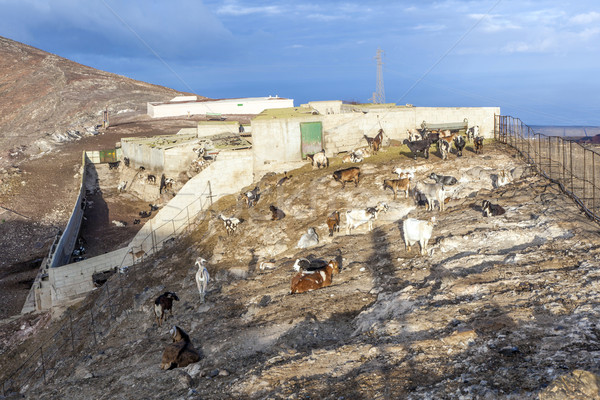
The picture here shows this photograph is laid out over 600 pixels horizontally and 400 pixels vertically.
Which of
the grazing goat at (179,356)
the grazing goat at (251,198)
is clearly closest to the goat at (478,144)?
the grazing goat at (251,198)

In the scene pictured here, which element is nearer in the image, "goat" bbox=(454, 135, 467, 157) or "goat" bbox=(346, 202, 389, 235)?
"goat" bbox=(346, 202, 389, 235)

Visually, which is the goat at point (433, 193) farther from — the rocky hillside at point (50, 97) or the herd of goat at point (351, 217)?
the rocky hillside at point (50, 97)

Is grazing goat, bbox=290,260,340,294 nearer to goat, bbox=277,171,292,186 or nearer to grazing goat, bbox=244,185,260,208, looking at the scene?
grazing goat, bbox=244,185,260,208

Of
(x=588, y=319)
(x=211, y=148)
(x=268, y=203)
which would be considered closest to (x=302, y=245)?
(x=268, y=203)

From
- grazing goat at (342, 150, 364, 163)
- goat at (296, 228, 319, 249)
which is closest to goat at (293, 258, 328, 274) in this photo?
goat at (296, 228, 319, 249)

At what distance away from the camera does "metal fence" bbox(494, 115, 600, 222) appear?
20062 millimetres

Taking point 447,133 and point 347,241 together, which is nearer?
point 347,241

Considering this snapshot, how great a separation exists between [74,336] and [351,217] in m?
13.0

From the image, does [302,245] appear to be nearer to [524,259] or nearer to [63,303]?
[524,259]

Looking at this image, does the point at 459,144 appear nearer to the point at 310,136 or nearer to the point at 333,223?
the point at 310,136

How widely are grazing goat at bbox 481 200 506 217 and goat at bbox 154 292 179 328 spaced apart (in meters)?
11.7

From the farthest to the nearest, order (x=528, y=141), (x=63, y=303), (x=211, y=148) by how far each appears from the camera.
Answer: (x=211, y=148) < (x=63, y=303) < (x=528, y=141)

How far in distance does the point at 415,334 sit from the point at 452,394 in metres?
3.09

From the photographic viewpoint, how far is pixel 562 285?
13.2m
